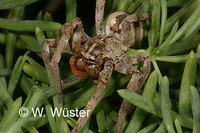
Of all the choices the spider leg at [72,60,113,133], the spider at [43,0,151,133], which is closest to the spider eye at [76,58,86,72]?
the spider at [43,0,151,133]

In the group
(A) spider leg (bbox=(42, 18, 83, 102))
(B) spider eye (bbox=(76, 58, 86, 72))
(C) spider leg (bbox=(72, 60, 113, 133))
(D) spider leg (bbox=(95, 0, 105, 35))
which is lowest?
(C) spider leg (bbox=(72, 60, 113, 133))

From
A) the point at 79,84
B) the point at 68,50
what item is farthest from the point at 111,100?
the point at 68,50

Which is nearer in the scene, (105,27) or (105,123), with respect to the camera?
(105,123)

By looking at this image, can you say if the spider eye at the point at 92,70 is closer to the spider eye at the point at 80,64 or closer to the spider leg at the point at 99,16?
the spider eye at the point at 80,64

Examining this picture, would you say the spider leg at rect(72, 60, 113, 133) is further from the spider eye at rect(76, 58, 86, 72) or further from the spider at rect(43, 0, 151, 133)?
the spider eye at rect(76, 58, 86, 72)

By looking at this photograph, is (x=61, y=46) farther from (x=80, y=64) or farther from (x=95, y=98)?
(x=95, y=98)

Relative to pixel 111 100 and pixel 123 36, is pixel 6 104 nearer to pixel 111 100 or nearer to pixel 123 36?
pixel 111 100
